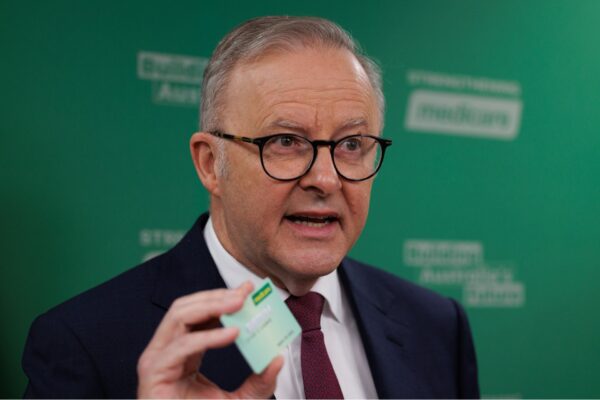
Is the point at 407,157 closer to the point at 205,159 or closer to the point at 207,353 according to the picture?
the point at 205,159

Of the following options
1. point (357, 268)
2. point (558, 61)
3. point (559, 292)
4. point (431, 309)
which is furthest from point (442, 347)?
point (558, 61)

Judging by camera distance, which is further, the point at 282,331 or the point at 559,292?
the point at 559,292

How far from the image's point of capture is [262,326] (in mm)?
1129

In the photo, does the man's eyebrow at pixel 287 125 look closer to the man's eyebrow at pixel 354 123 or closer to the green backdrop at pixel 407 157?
the man's eyebrow at pixel 354 123

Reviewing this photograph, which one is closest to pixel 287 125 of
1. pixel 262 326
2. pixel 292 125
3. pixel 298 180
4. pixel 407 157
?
pixel 292 125

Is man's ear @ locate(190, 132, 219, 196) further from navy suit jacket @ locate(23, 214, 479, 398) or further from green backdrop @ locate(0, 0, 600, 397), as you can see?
green backdrop @ locate(0, 0, 600, 397)

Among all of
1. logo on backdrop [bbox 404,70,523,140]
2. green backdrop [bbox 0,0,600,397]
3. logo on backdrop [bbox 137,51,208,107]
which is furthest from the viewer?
logo on backdrop [bbox 404,70,523,140]

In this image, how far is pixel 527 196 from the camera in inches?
116

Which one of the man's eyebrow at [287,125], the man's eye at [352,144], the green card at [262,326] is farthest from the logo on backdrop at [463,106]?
the green card at [262,326]

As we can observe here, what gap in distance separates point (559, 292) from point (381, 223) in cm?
92

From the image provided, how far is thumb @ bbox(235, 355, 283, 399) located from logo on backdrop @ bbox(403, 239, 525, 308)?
165 centimetres

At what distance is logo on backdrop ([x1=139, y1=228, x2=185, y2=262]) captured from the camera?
2316 millimetres

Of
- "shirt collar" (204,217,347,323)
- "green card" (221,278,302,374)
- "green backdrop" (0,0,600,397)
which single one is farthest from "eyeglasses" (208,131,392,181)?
"green backdrop" (0,0,600,397)

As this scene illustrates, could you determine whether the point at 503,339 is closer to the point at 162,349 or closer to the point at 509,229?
the point at 509,229
